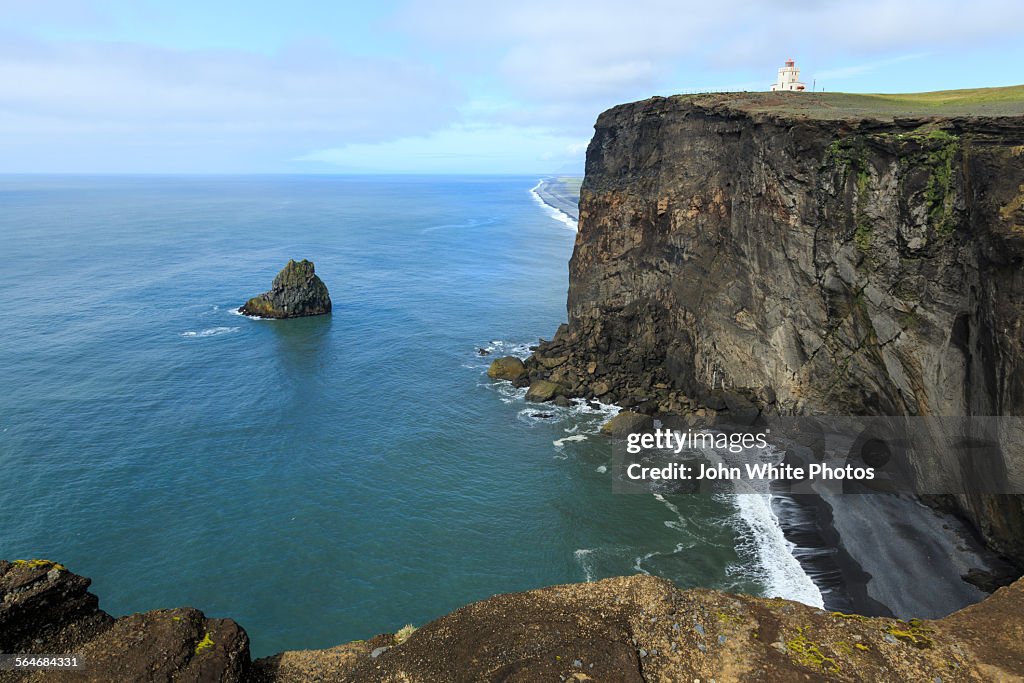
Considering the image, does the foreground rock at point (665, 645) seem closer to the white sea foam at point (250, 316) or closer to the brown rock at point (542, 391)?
the brown rock at point (542, 391)

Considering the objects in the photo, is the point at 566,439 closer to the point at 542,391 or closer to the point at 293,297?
the point at 542,391

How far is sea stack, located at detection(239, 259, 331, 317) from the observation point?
88625mm

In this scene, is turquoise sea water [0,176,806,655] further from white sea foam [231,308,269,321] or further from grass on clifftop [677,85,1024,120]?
grass on clifftop [677,85,1024,120]

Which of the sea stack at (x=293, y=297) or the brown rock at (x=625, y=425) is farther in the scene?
the sea stack at (x=293, y=297)

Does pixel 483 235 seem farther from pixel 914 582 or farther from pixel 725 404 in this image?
pixel 914 582

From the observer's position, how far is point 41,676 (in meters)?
14.3

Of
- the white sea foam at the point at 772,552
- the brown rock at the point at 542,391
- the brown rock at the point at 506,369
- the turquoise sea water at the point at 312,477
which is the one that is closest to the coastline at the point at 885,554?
the white sea foam at the point at 772,552

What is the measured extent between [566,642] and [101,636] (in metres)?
12.3

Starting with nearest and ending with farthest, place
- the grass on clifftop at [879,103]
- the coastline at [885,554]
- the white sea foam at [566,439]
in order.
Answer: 1. the coastline at [885,554]
2. the grass on clifftop at [879,103]
3. the white sea foam at [566,439]

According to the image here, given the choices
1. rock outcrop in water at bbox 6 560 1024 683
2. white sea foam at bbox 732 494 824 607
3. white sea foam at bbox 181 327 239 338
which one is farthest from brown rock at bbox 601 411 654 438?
white sea foam at bbox 181 327 239 338

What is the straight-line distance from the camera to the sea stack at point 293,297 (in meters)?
88.6

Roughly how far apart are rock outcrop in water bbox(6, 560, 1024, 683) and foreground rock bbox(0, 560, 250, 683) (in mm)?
28

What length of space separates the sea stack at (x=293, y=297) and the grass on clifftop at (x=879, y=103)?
2291 inches

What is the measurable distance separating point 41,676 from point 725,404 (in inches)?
1939
